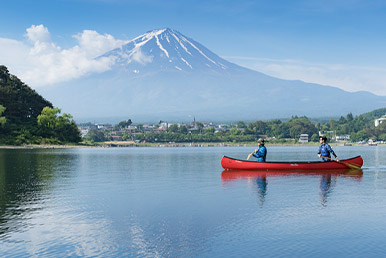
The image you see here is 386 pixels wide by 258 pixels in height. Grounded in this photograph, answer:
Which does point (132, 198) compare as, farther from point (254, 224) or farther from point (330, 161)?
point (330, 161)

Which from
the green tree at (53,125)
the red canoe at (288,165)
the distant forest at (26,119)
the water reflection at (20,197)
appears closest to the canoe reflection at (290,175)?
the red canoe at (288,165)

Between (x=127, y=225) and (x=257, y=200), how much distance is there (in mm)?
9133

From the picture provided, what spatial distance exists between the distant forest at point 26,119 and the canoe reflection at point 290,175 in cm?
9331

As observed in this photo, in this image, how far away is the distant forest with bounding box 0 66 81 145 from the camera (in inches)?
5035

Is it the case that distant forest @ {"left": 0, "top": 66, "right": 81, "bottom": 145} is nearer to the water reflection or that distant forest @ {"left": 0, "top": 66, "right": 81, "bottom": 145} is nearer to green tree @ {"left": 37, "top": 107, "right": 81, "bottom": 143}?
green tree @ {"left": 37, "top": 107, "right": 81, "bottom": 143}

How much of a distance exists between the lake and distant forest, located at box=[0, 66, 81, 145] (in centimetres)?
9750

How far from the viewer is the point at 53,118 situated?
13750 centimetres

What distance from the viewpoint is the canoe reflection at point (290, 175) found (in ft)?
112

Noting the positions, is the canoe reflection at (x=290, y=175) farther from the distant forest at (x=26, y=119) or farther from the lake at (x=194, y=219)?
the distant forest at (x=26, y=119)

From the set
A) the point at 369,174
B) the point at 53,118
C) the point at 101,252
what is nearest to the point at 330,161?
the point at 369,174

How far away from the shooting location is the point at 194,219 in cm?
2195

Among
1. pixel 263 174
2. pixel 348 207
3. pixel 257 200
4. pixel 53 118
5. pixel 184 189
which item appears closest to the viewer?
pixel 348 207

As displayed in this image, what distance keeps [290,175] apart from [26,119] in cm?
11350

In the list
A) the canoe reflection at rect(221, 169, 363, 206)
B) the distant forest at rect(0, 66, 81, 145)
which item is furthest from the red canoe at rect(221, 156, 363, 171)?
the distant forest at rect(0, 66, 81, 145)
